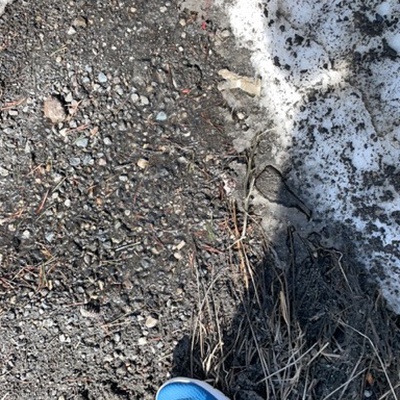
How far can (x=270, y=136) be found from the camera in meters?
1.86

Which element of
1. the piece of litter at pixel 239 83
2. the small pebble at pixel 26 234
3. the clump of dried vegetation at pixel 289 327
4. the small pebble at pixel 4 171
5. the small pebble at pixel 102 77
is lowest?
the small pebble at pixel 26 234

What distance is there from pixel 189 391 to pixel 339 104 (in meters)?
1.03

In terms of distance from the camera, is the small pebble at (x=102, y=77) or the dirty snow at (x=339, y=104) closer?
the dirty snow at (x=339, y=104)

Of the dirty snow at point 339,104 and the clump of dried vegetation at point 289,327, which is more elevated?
the dirty snow at point 339,104

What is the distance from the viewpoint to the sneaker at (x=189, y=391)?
1824 mm

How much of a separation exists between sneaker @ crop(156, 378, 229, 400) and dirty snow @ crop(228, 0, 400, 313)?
64 centimetres

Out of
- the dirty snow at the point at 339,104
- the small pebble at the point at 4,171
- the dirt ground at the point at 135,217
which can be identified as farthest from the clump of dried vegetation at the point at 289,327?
the small pebble at the point at 4,171

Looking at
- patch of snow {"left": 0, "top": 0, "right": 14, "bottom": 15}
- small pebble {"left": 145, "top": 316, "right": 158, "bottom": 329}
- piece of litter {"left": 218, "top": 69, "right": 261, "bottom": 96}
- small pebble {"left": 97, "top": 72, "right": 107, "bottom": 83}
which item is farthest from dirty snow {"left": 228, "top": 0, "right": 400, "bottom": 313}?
patch of snow {"left": 0, "top": 0, "right": 14, "bottom": 15}

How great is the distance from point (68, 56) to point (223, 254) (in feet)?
2.80

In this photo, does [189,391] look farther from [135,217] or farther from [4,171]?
[4,171]

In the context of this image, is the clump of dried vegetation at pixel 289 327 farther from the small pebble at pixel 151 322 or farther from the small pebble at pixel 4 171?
the small pebble at pixel 4 171

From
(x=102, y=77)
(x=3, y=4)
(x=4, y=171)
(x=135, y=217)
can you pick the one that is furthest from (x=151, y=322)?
(x=3, y=4)

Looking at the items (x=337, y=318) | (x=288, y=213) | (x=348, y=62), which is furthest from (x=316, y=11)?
(x=337, y=318)

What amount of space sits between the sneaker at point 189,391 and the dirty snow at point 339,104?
0.64 meters
